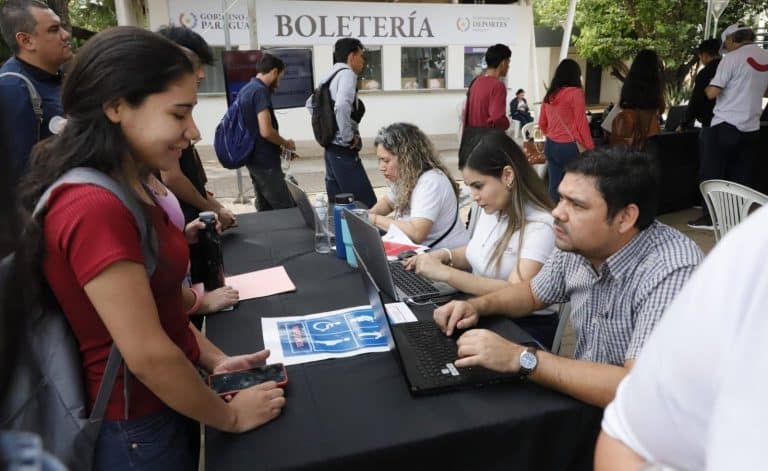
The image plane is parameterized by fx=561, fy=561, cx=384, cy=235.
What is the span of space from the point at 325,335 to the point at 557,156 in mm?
4088

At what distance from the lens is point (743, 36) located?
190 inches

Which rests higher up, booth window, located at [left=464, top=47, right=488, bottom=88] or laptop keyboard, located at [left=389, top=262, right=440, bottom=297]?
booth window, located at [left=464, top=47, right=488, bottom=88]

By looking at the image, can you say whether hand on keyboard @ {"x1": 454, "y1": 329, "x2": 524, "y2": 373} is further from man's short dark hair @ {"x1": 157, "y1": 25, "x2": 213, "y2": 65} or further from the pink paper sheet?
man's short dark hair @ {"x1": 157, "y1": 25, "x2": 213, "y2": 65}

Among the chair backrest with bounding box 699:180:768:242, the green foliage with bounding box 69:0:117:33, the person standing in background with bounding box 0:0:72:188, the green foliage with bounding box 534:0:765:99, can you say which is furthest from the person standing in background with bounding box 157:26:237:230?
the green foliage with bounding box 534:0:765:99

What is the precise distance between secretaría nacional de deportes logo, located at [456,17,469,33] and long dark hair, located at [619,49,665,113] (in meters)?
5.91

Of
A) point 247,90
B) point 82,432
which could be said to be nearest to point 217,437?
point 82,432

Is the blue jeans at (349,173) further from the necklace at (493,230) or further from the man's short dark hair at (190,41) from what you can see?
the necklace at (493,230)

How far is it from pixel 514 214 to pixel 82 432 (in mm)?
1606

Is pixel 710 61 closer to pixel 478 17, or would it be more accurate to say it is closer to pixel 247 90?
pixel 247 90

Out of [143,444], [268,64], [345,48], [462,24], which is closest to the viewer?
[143,444]

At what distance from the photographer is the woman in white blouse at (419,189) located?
2793 mm

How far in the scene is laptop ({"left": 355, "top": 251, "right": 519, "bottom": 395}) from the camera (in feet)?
4.25

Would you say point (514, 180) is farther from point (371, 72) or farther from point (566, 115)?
point (371, 72)

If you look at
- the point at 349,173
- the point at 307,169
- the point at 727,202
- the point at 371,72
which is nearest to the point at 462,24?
the point at 371,72
